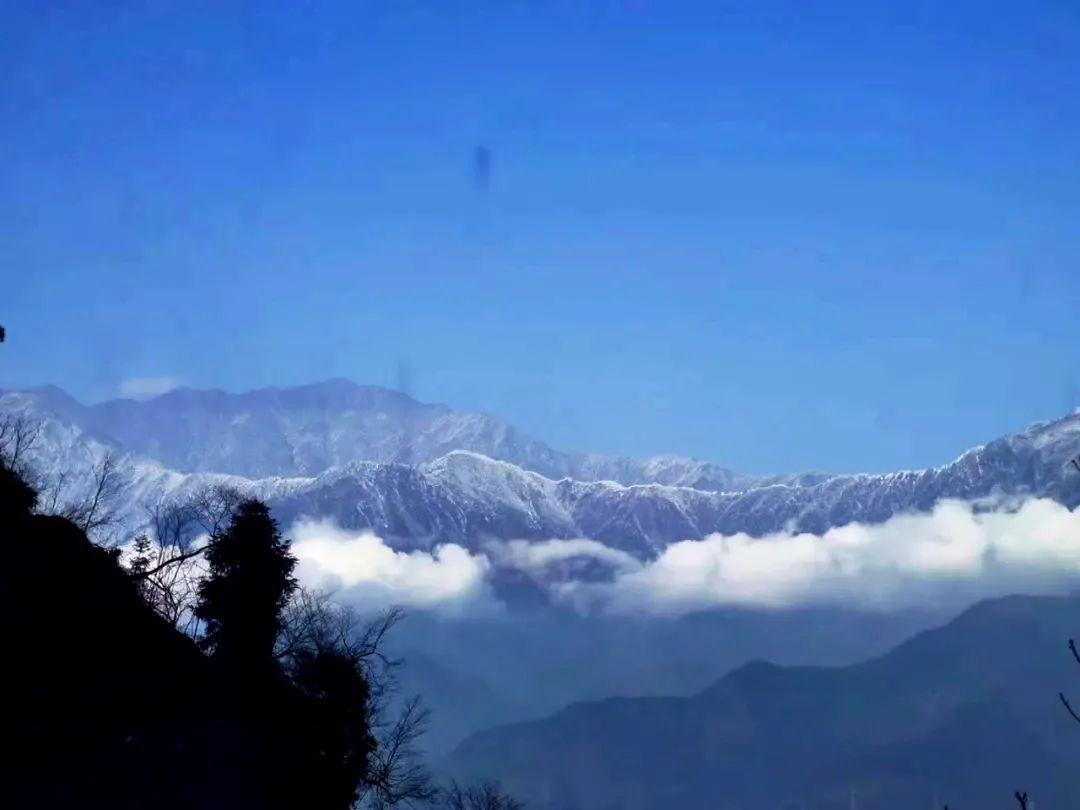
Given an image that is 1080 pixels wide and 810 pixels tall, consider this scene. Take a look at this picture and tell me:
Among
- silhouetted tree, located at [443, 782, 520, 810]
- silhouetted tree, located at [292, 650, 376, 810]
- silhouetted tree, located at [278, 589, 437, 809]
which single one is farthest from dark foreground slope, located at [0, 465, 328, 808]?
silhouetted tree, located at [443, 782, 520, 810]

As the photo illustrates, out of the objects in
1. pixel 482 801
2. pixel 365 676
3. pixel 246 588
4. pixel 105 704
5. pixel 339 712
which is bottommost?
pixel 105 704

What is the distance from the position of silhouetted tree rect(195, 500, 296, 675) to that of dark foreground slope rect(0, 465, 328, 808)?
23.0 ft

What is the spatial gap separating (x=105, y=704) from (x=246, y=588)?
1729 cm

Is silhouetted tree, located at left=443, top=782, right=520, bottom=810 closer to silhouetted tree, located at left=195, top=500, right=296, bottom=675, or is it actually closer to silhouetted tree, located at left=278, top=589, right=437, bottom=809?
silhouetted tree, located at left=278, top=589, right=437, bottom=809

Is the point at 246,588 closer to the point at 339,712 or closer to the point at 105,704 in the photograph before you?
the point at 339,712

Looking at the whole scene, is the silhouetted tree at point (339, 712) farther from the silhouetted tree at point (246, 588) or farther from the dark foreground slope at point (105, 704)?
the dark foreground slope at point (105, 704)

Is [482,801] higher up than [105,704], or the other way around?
[482,801]

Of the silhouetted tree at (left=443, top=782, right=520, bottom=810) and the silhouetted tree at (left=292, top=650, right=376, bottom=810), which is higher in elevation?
the silhouetted tree at (left=443, top=782, right=520, bottom=810)

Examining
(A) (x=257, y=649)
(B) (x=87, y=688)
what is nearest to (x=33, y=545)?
(B) (x=87, y=688)

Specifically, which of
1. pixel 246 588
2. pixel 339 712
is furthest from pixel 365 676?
pixel 246 588

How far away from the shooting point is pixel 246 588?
2034 inches

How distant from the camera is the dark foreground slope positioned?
1243 inches

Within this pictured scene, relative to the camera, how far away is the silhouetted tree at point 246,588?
5097 centimetres

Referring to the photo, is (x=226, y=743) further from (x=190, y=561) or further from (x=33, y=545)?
(x=190, y=561)
